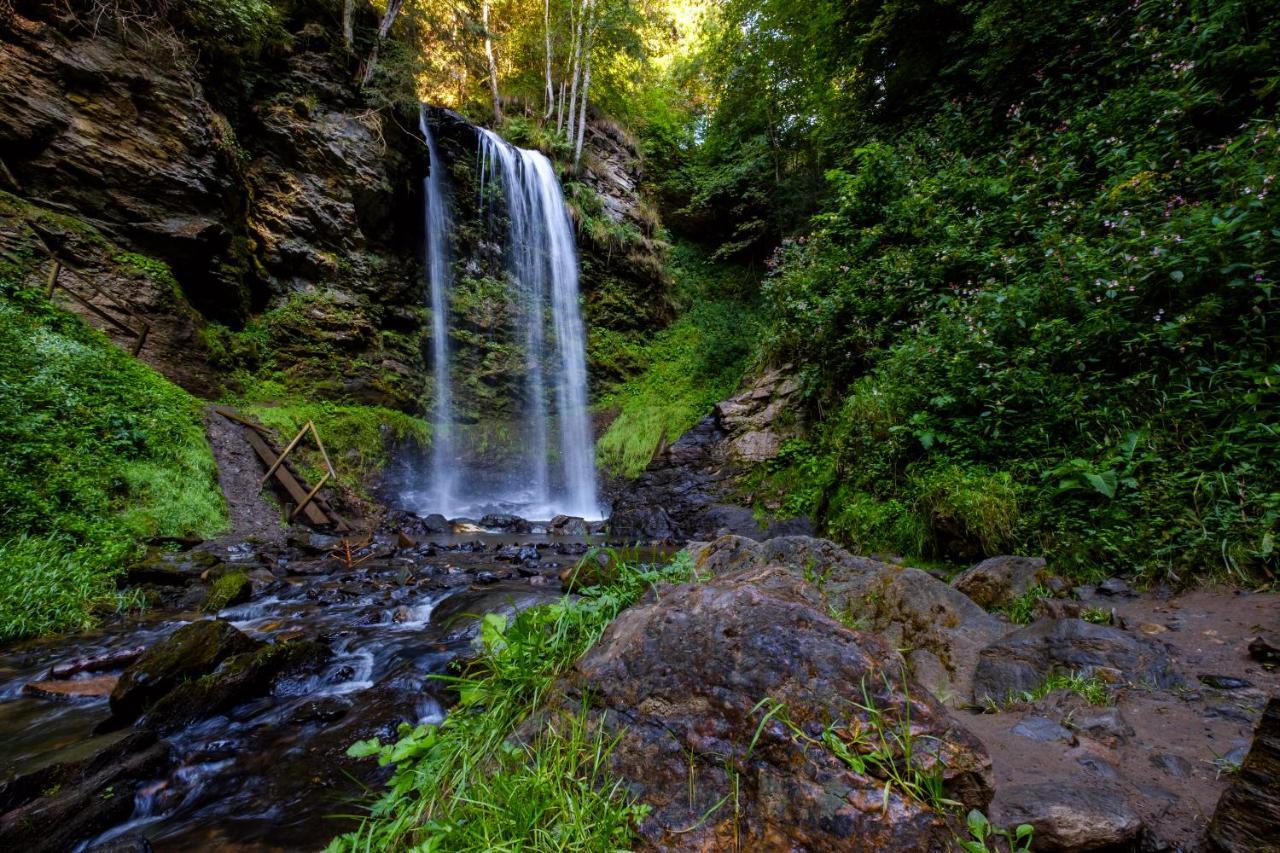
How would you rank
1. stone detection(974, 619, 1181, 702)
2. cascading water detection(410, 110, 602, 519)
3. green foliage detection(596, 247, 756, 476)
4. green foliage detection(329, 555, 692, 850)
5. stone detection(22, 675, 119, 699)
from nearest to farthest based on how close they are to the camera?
green foliage detection(329, 555, 692, 850) < stone detection(974, 619, 1181, 702) < stone detection(22, 675, 119, 699) < cascading water detection(410, 110, 602, 519) < green foliage detection(596, 247, 756, 476)

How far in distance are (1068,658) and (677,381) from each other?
1307 cm

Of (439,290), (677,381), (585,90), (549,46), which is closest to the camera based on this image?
(439,290)

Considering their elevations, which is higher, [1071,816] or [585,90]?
[585,90]

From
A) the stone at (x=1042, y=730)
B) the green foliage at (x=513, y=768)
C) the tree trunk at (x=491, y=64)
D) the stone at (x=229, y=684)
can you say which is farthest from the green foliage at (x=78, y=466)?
the tree trunk at (x=491, y=64)

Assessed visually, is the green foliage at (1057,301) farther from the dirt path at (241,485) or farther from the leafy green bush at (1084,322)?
the dirt path at (241,485)

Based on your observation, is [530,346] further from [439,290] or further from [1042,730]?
[1042,730]

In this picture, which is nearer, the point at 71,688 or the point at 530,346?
the point at 71,688

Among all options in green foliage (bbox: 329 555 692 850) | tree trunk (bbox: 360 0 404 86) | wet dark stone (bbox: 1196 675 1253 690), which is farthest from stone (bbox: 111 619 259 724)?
tree trunk (bbox: 360 0 404 86)

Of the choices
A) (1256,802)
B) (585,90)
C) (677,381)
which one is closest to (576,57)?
(585,90)

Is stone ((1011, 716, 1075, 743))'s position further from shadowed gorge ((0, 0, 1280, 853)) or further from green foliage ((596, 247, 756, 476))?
green foliage ((596, 247, 756, 476))

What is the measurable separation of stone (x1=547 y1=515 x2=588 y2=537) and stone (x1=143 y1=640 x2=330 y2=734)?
247 inches

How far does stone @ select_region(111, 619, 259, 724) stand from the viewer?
2.90 m

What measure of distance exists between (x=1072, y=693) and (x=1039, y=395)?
2.83 metres

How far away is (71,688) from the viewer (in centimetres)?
322
